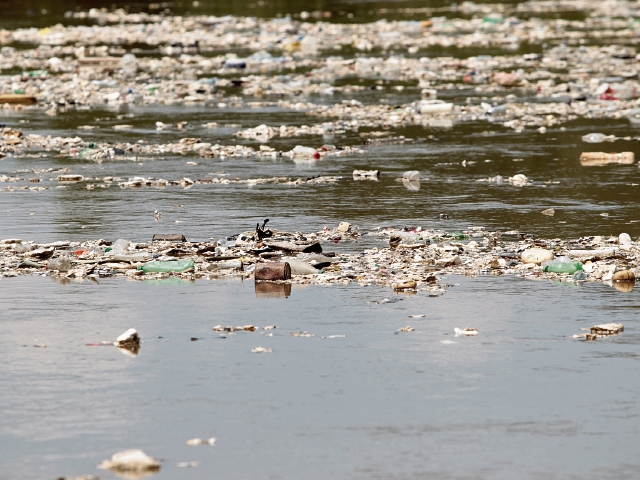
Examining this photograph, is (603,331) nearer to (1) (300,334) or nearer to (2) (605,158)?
(1) (300,334)

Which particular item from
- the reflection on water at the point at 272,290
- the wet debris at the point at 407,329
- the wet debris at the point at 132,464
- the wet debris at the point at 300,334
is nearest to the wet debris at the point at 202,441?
the wet debris at the point at 132,464

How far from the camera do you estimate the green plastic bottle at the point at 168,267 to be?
25.3 ft

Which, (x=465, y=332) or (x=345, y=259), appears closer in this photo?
(x=465, y=332)

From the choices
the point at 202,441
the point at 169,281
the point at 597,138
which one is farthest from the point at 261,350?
the point at 597,138

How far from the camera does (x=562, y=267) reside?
24.6ft

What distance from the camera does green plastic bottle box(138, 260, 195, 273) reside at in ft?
25.3

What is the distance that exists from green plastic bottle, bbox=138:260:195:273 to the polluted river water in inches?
3.6

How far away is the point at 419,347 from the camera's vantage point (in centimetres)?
597

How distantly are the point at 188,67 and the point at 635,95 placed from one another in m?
8.72

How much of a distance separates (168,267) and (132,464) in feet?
10.7

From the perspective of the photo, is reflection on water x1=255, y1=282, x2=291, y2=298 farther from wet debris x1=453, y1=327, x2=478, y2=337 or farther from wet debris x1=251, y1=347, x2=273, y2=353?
wet debris x1=453, y1=327, x2=478, y2=337

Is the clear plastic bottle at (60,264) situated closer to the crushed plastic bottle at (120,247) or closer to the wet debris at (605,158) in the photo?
the crushed plastic bottle at (120,247)

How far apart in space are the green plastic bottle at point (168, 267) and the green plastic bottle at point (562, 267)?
2.21 metres

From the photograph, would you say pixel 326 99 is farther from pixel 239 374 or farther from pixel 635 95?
pixel 239 374
